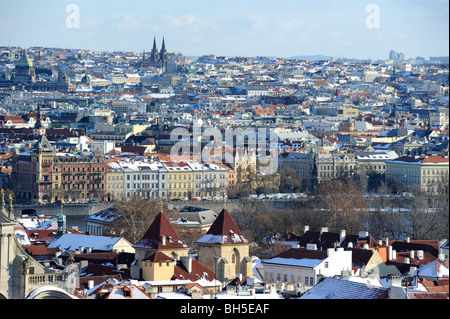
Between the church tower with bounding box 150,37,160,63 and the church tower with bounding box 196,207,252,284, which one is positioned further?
the church tower with bounding box 150,37,160,63

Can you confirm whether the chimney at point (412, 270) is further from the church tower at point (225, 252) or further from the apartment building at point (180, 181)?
the apartment building at point (180, 181)

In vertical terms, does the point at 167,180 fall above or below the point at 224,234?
below

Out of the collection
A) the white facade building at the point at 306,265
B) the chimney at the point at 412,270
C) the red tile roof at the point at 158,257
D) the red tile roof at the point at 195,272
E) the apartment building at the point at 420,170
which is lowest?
the apartment building at the point at 420,170

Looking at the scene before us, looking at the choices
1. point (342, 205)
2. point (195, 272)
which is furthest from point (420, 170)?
point (195, 272)

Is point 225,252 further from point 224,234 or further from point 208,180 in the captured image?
point 208,180

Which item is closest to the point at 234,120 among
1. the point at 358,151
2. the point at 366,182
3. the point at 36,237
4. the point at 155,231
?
the point at 358,151

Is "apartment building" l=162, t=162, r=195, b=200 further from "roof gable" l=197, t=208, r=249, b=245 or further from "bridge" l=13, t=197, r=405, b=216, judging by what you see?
"roof gable" l=197, t=208, r=249, b=245

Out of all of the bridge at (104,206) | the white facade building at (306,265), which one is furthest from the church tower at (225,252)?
the bridge at (104,206)

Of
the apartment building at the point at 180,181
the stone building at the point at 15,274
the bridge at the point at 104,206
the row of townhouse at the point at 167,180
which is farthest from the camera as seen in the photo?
the apartment building at the point at 180,181

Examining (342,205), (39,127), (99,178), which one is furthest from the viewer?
(39,127)

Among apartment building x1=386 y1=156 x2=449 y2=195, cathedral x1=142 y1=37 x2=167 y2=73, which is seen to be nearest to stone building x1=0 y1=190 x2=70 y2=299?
apartment building x1=386 y1=156 x2=449 y2=195

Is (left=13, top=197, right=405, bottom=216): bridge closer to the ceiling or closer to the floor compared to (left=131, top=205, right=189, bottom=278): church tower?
closer to the floor
